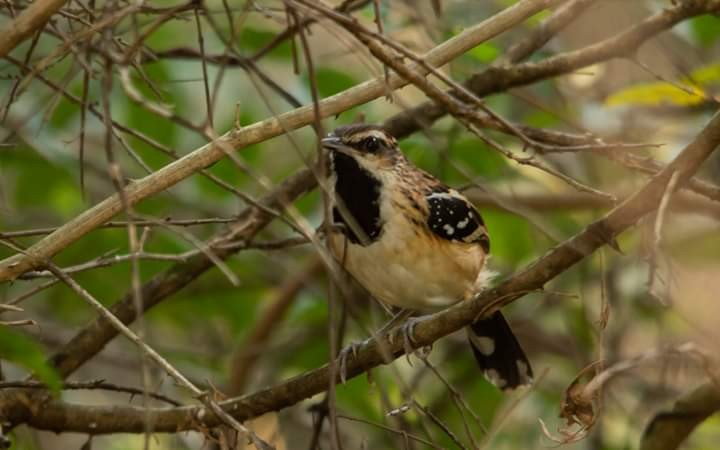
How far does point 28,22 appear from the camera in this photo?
2.75 m

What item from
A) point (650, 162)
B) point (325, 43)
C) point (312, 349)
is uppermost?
point (650, 162)

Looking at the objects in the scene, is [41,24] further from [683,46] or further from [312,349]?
[683,46]

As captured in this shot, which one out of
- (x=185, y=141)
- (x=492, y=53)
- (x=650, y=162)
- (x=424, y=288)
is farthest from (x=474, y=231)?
(x=185, y=141)

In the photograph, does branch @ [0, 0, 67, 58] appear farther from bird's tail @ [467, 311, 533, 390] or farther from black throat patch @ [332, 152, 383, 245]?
bird's tail @ [467, 311, 533, 390]

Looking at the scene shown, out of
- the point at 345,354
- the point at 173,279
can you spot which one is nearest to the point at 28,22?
the point at 345,354

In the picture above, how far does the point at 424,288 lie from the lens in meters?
5.11

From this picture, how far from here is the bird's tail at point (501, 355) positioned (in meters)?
5.37

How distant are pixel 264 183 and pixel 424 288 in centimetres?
258

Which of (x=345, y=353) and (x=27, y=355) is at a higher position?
(x=27, y=355)

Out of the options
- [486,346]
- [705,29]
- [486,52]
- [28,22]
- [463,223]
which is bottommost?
[486,346]

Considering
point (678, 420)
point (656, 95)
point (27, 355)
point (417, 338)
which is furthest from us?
point (656, 95)

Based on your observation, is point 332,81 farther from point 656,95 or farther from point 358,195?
point 656,95

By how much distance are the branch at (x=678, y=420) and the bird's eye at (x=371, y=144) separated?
5.33 feet

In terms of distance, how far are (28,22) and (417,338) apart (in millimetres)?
1661
